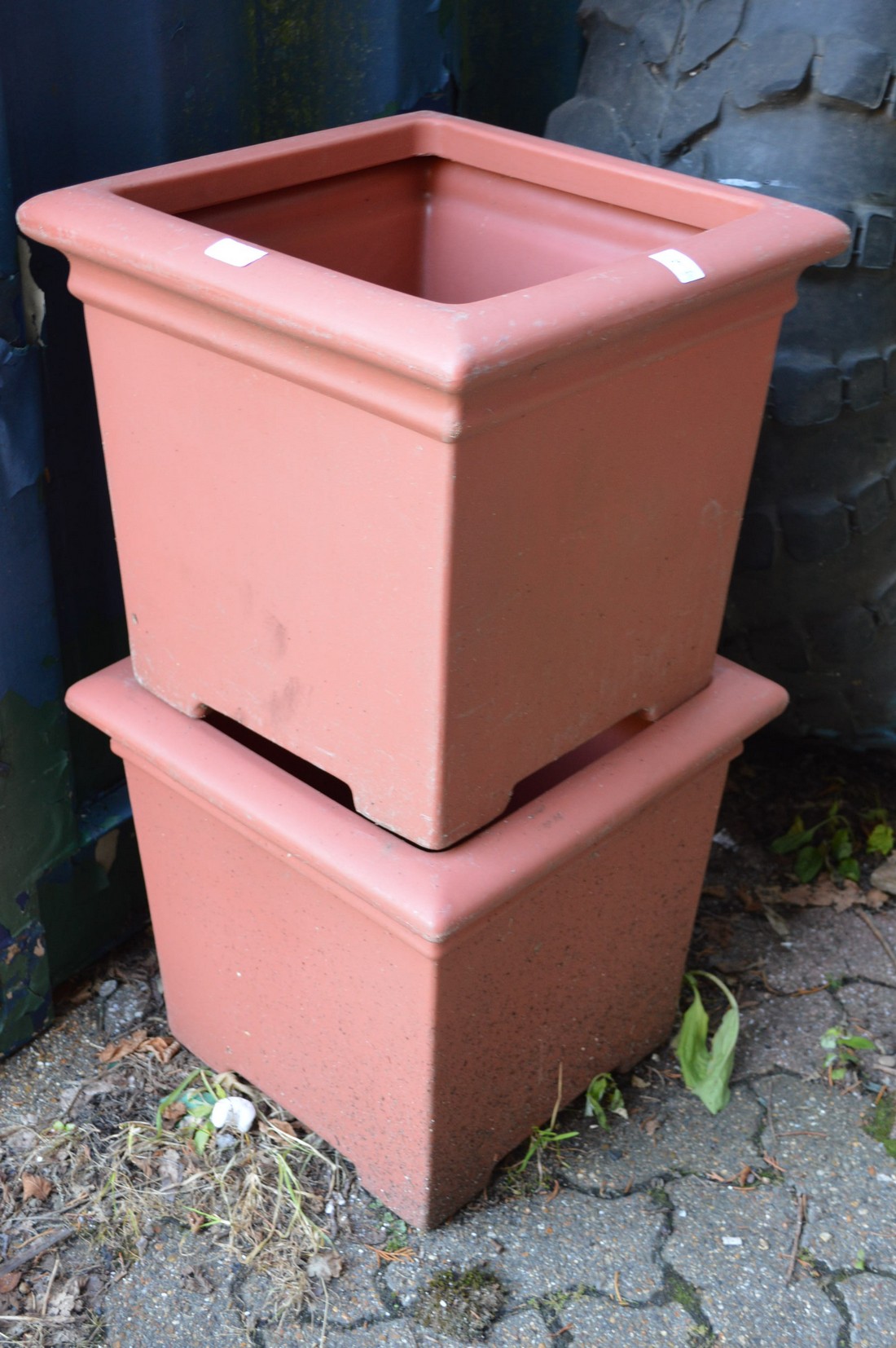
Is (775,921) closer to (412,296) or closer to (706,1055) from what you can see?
(706,1055)

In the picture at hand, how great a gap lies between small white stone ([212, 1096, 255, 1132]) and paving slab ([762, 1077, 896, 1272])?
0.65 meters

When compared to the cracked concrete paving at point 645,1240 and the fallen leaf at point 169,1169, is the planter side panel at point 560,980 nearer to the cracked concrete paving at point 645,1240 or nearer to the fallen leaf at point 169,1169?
the cracked concrete paving at point 645,1240

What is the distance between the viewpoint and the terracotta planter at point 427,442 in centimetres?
100

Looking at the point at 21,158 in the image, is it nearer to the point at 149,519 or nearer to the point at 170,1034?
the point at 149,519

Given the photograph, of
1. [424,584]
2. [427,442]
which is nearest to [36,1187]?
[424,584]

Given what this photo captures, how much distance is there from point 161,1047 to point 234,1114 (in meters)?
0.16

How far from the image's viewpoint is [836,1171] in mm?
1559

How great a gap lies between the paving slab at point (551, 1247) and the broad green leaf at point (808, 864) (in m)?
0.65

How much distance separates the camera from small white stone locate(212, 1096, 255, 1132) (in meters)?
1.58

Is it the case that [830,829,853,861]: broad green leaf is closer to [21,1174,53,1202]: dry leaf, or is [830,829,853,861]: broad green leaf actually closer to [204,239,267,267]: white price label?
[21,1174,53,1202]: dry leaf

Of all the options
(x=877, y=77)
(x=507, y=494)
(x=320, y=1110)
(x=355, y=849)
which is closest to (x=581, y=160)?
(x=877, y=77)

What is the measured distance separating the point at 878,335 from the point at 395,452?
0.72 meters

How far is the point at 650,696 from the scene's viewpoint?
4.47 feet

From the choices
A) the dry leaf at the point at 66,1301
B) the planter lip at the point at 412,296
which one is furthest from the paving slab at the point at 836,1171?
the planter lip at the point at 412,296
